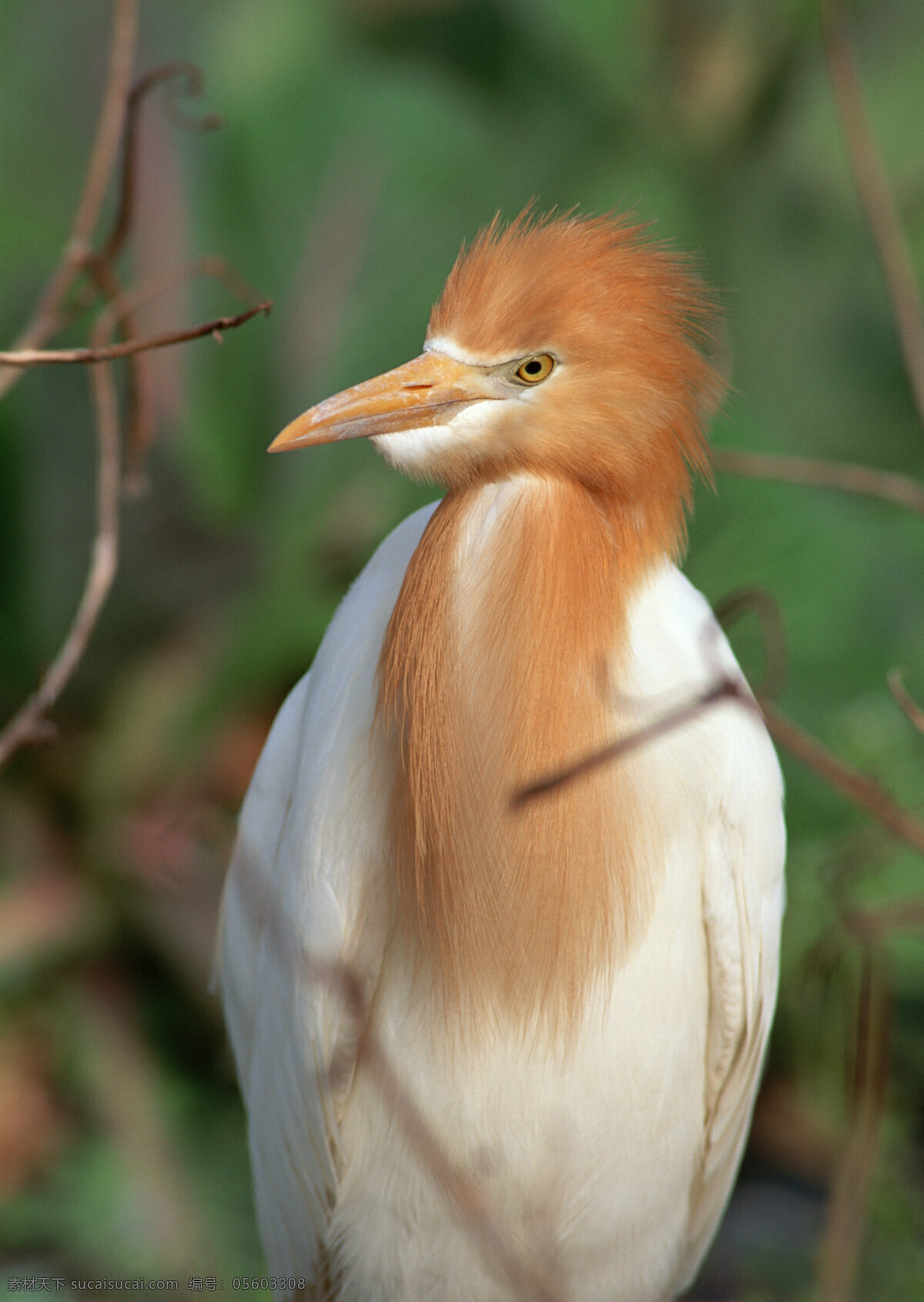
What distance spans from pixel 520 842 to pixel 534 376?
0.25 m

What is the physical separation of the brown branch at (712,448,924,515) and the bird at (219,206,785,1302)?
31 millimetres

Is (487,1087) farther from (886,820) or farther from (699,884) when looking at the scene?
(886,820)

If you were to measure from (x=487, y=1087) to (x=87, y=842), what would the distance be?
35.5 inches

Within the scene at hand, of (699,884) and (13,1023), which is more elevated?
(699,884)

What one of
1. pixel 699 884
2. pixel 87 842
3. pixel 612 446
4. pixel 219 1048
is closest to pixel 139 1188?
pixel 219 1048

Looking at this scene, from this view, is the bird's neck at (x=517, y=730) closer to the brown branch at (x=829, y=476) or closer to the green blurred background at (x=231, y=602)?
the brown branch at (x=829, y=476)

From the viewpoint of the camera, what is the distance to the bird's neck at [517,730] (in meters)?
0.68

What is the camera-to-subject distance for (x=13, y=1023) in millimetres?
1526

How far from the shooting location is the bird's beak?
0.60 metres

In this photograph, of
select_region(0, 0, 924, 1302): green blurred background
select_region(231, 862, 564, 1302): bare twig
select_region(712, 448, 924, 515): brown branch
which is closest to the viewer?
select_region(712, 448, 924, 515): brown branch

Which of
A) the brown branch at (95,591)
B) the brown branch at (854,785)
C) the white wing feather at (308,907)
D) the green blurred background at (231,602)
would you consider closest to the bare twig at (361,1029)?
the white wing feather at (308,907)

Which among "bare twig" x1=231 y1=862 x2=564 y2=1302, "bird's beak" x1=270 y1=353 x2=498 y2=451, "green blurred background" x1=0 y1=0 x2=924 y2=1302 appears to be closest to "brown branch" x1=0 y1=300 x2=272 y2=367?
"bird's beak" x1=270 y1=353 x2=498 y2=451

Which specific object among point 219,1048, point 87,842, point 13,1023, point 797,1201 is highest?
point 87,842

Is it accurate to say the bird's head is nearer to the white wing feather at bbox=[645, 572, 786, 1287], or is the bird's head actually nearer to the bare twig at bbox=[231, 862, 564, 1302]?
the white wing feather at bbox=[645, 572, 786, 1287]
